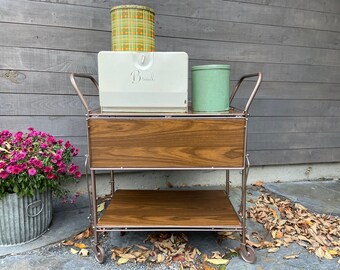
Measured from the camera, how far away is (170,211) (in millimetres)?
1555

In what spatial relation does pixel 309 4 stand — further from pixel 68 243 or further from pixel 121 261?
pixel 68 243

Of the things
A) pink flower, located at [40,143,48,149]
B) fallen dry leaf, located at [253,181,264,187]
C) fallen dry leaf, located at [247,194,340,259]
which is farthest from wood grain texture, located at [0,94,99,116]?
fallen dry leaf, located at [253,181,264,187]

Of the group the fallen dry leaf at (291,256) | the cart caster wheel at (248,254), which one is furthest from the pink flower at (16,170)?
the fallen dry leaf at (291,256)

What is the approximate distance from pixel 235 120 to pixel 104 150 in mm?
635

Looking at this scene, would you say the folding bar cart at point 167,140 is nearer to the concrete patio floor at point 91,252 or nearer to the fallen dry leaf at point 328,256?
the concrete patio floor at point 91,252

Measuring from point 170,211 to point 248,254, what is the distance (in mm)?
465

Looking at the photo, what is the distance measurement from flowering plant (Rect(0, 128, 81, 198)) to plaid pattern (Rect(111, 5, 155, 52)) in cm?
69

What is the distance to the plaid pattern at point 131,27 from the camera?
1322 mm

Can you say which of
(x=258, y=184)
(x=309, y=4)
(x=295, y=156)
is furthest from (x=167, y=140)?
(x=309, y=4)

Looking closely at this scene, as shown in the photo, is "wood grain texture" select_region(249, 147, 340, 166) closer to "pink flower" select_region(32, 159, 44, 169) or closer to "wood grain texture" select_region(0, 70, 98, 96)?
"wood grain texture" select_region(0, 70, 98, 96)

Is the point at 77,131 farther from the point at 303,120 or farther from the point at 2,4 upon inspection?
the point at 303,120

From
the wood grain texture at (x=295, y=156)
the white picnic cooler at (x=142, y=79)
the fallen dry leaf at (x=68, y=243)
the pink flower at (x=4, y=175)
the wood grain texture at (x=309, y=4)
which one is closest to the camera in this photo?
the white picnic cooler at (x=142, y=79)

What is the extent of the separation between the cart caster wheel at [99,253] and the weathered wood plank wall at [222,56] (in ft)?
2.58

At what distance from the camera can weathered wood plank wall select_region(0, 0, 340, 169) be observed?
1.79 m
